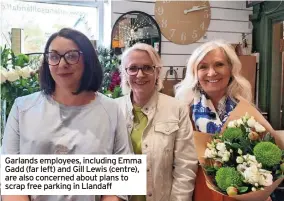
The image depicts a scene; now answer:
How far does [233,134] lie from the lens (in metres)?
0.65

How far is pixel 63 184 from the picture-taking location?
0.70 m

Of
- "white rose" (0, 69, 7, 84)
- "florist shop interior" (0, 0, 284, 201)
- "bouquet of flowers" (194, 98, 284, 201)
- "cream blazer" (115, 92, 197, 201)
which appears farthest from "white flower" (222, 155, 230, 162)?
"white rose" (0, 69, 7, 84)

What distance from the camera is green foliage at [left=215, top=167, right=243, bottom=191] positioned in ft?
1.98

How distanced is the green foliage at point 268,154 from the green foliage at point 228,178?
5 centimetres

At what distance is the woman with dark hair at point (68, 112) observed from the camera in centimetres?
63

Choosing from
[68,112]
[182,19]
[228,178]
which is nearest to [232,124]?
[228,178]

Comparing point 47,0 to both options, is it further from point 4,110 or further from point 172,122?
point 172,122

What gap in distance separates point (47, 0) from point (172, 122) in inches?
19.7

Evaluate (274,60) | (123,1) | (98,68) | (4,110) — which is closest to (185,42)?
(123,1)

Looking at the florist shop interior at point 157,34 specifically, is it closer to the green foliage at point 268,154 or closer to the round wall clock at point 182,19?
the round wall clock at point 182,19

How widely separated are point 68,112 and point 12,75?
0.23 m

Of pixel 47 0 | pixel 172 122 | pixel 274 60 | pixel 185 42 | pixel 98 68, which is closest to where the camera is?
pixel 98 68

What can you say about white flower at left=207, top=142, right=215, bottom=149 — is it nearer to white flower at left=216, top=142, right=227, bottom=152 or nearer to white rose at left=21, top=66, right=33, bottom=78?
white flower at left=216, top=142, right=227, bottom=152

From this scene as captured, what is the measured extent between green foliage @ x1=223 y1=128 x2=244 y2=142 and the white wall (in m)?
0.44
